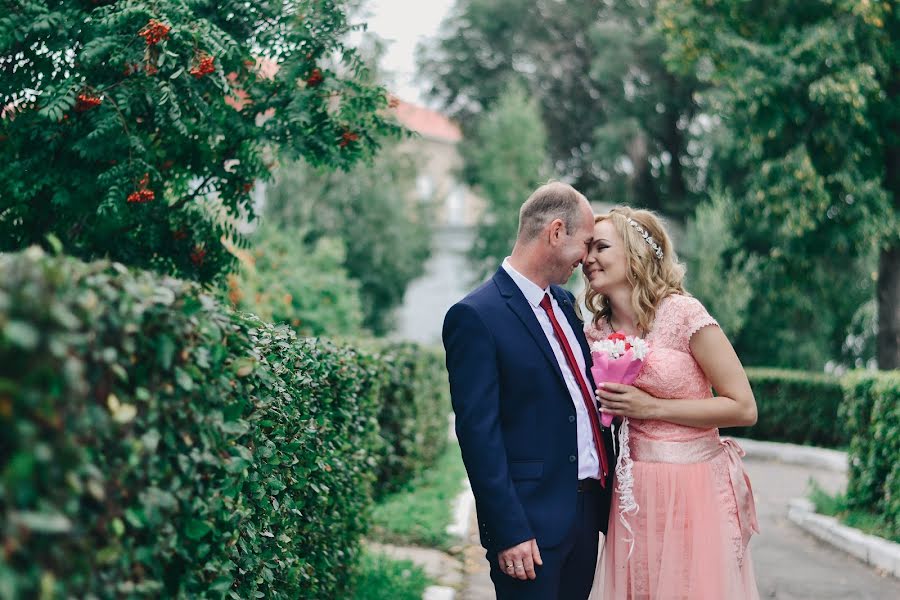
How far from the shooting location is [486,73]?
38750 mm

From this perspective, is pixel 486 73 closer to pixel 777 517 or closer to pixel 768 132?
pixel 768 132

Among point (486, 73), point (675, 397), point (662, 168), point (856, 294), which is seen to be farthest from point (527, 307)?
point (486, 73)

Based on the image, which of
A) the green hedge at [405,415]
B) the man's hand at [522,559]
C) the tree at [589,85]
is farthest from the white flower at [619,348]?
the tree at [589,85]

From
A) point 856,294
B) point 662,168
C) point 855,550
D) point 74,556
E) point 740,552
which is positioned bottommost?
point 855,550

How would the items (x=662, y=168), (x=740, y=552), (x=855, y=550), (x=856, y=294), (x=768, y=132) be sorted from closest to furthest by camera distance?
(x=740, y=552) < (x=855, y=550) < (x=768, y=132) < (x=856, y=294) < (x=662, y=168)

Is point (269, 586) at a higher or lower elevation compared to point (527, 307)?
lower

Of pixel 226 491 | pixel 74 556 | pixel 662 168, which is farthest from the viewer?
pixel 662 168

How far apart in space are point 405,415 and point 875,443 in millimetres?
5121

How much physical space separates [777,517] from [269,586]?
344 inches

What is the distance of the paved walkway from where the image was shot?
6.95 meters

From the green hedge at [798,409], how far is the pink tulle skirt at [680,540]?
1520 centimetres

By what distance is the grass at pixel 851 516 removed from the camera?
27.4ft

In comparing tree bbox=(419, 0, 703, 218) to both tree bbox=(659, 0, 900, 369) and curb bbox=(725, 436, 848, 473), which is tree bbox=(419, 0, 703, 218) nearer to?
tree bbox=(659, 0, 900, 369)

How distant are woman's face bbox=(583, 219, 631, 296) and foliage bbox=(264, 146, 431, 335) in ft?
66.7
